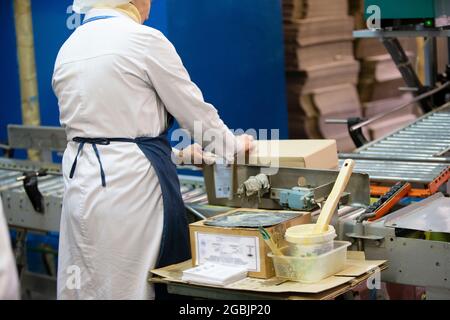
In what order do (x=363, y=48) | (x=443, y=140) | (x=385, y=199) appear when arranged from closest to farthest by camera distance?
(x=385, y=199) < (x=443, y=140) < (x=363, y=48)

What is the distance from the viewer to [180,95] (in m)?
2.88

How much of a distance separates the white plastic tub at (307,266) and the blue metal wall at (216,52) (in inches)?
82.1

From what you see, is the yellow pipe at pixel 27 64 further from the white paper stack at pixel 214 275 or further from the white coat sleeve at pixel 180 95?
the white paper stack at pixel 214 275

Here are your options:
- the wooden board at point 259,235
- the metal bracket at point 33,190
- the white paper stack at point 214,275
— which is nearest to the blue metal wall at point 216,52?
the metal bracket at point 33,190

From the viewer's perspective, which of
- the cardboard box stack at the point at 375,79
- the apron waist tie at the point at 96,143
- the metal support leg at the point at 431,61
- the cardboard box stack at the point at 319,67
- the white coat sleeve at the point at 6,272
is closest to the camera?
the white coat sleeve at the point at 6,272

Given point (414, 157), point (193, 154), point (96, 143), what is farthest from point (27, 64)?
point (414, 157)

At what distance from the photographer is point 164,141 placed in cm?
300

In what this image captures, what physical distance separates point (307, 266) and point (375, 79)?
3676mm

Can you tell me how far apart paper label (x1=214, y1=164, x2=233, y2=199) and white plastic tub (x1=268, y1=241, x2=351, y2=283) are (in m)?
0.56

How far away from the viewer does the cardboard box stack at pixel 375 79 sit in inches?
235

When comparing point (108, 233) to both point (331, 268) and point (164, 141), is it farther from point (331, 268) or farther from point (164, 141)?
point (331, 268)

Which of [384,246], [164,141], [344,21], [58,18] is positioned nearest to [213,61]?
[58,18]

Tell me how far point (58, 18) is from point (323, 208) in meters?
2.75

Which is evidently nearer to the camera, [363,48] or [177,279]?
[177,279]
